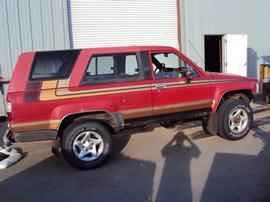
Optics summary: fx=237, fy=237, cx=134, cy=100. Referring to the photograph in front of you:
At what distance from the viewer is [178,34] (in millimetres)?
10359

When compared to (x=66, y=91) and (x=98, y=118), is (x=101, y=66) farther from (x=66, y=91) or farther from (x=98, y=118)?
(x=98, y=118)

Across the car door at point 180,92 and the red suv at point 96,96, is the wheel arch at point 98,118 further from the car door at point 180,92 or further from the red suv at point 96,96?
the car door at point 180,92

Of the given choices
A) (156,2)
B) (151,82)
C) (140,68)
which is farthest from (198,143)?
(156,2)

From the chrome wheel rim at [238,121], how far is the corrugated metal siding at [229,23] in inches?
221

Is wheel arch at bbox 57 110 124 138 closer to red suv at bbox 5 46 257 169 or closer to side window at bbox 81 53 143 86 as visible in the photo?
red suv at bbox 5 46 257 169

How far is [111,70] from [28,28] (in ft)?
17.5

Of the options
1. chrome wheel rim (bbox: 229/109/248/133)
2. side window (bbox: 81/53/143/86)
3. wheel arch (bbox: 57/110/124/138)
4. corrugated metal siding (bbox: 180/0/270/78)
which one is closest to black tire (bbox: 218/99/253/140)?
chrome wheel rim (bbox: 229/109/248/133)

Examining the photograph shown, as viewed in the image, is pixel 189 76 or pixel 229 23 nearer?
pixel 189 76

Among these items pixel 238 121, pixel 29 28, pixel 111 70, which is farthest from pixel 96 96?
pixel 29 28

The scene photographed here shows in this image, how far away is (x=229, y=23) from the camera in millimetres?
11023

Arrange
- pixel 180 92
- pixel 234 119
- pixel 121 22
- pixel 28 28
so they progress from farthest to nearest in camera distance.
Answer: pixel 121 22, pixel 28 28, pixel 234 119, pixel 180 92

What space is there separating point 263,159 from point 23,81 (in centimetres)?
422

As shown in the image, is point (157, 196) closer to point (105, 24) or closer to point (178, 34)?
point (105, 24)

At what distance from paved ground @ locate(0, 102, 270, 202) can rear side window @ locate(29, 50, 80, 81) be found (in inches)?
65.2
